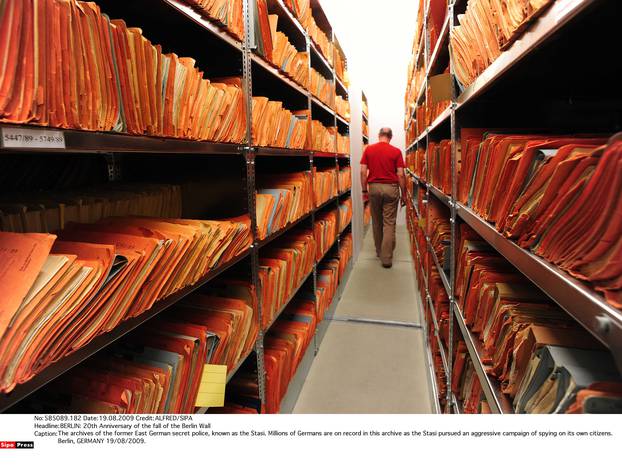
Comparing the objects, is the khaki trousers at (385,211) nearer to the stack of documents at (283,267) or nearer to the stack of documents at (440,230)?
the stack of documents at (440,230)

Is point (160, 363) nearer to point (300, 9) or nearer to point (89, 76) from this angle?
point (89, 76)

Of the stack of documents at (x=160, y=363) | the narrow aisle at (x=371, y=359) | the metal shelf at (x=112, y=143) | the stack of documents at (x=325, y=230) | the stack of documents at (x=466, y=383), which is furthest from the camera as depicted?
the stack of documents at (x=325, y=230)

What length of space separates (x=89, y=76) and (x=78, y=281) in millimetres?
408

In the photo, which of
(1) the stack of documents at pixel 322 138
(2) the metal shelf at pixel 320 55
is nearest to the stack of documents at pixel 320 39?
(2) the metal shelf at pixel 320 55

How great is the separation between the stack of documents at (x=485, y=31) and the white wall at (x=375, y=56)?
2084 millimetres

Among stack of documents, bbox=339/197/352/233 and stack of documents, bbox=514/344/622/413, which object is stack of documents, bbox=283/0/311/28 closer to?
stack of documents, bbox=339/197/352/233

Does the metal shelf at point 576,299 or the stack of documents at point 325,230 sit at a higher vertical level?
the metal shelf at point 576,299

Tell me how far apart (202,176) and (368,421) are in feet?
4.03

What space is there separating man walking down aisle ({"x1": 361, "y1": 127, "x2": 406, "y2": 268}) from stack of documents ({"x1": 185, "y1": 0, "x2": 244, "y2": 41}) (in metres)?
3.28

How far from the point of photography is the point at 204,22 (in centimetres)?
115

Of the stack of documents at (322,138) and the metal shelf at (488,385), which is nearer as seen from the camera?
the metal shelf at (488,385)

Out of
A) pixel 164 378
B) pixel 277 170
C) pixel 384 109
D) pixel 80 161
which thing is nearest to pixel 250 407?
pixel 164 378

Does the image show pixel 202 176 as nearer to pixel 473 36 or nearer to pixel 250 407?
pixel 250 407

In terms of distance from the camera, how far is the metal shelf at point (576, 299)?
429 mm
